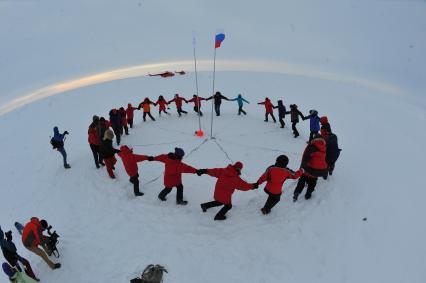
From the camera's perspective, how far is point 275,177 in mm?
8148

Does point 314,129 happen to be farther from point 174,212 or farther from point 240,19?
point 240,19

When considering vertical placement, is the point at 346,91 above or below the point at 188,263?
above

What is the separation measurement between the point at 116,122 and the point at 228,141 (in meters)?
3.94

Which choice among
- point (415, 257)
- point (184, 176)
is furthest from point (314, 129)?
point (415, 257)

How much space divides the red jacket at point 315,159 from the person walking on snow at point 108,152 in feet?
16.3

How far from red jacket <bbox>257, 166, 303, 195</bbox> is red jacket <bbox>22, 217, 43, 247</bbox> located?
479cm

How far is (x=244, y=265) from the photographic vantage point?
7.73 metres

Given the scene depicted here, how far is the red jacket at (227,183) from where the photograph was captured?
26.8 ft

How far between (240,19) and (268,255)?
22.1 meters

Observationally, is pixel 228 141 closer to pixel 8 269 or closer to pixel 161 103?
pixel 161 103

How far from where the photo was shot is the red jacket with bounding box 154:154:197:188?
8773mm

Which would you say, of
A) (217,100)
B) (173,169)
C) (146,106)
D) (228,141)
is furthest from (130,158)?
(217,100)

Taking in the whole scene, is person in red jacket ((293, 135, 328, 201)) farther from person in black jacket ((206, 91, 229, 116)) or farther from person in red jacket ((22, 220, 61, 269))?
person in black jacket ((206, 91, 229, 116))

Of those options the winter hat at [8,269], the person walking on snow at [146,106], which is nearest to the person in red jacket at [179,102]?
the person walking on snow at [146,106]
